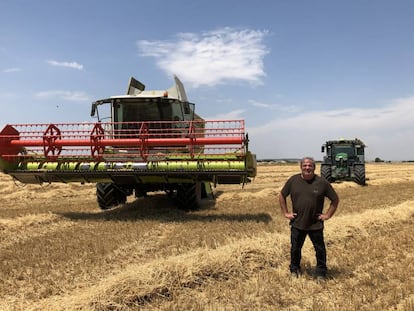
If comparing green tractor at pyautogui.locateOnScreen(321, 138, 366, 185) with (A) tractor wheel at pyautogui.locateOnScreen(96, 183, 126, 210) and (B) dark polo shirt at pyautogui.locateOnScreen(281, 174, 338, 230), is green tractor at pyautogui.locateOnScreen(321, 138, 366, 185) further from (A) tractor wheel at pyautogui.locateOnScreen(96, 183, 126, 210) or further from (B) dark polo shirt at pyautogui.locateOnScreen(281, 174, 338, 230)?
(B) dark polo shirt at pyautogui.locateOnScreen(281, 174, 338, 230)

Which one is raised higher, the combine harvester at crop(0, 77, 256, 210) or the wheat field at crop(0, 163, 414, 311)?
the combine harvester at crop(0, 77, 256, 210)

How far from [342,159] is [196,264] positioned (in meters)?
16.2

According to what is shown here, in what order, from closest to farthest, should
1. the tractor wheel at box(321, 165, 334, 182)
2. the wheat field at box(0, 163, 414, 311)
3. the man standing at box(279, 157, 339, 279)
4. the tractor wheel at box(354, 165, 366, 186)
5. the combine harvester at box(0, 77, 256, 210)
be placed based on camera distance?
the wheat field at box(0, 163, 414, 311), the man standing at box(279, 157, 339, 279), the combine harvester at box(0, 77, 256, 210), the tractor wheel at box(354, 165, 366, 186), the tractor wheel at box(321, 165, 334, 182)

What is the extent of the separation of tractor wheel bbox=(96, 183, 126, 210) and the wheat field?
1.44m

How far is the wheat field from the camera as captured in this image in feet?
12.4

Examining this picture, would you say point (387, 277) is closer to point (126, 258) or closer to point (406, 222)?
point (126, 258)

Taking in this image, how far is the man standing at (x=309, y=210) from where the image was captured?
4551 millimetres

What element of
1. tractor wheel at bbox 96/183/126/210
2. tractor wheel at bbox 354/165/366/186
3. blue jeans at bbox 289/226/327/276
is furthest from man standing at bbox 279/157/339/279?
tractor wheel at bbox 354/165/366/186

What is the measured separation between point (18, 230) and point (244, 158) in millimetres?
4262

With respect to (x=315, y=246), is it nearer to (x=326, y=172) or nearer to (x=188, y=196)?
(x=188, y=196)

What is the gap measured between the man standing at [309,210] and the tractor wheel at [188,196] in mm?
5215

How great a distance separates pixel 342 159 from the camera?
1936cm

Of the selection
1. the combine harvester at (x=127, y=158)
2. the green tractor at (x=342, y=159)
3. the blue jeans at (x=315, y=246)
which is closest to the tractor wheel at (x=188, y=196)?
the combine harvester at (x=127, y=158)

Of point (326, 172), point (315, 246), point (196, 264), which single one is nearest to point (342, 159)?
point (326, 172)
